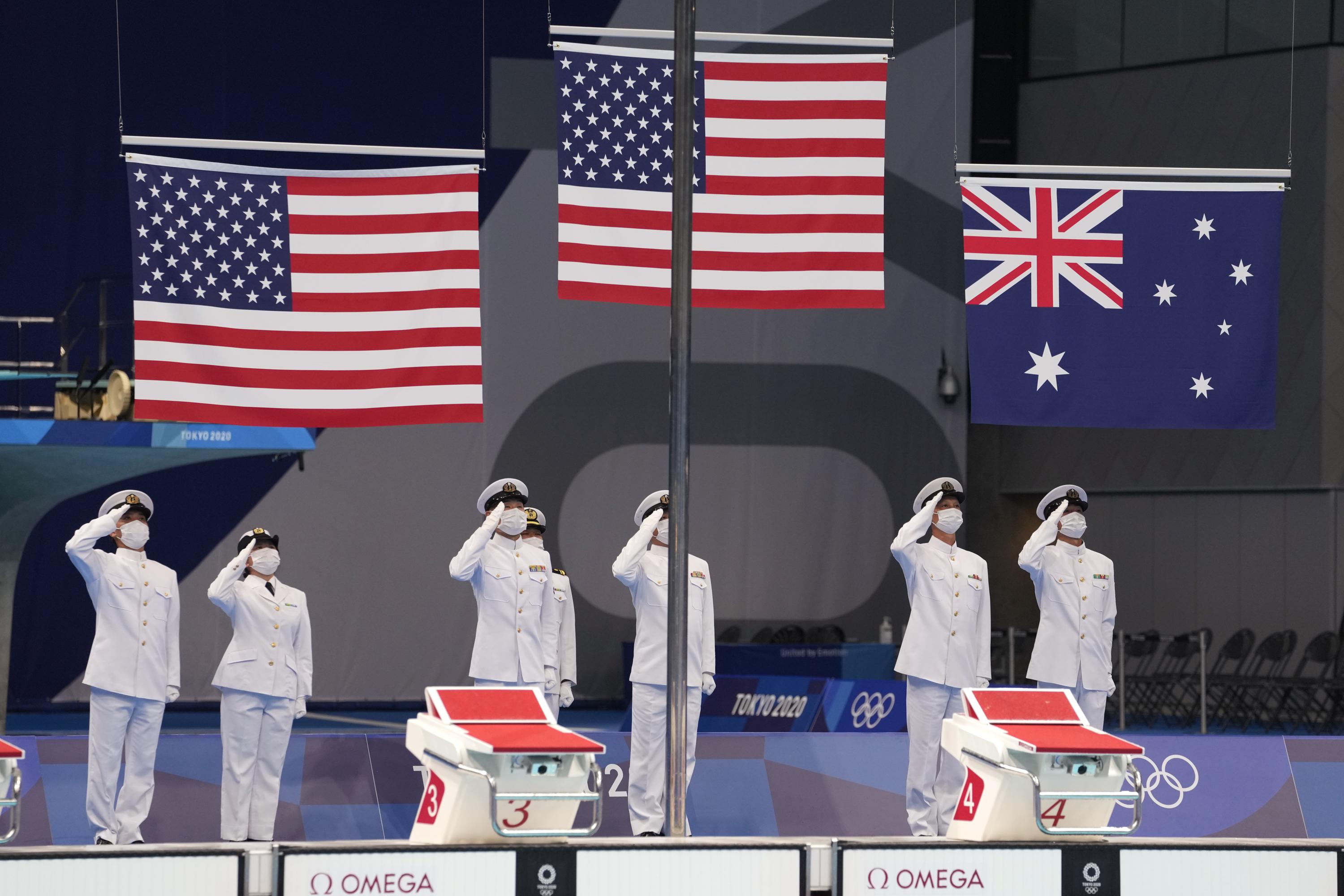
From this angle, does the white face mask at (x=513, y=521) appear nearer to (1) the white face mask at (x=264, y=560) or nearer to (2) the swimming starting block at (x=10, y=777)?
(1) the white face mask at (x=264, y=560)

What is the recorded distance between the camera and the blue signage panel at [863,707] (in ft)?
34.6

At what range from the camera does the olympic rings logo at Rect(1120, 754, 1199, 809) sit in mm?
7727

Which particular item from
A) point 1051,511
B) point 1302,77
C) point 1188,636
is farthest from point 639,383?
point 1051,511

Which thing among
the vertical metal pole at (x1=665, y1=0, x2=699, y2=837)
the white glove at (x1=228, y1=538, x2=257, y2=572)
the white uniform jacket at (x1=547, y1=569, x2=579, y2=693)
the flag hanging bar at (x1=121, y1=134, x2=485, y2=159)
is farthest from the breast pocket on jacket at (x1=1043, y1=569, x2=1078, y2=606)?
the white glove at (x1=228, y1=538, x2=257, y2=572)

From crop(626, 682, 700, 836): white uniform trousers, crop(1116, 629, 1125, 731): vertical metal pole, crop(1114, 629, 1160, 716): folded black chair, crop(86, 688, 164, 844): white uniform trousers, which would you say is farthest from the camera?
crop(1114, 629, 1160, 716): folded black chair

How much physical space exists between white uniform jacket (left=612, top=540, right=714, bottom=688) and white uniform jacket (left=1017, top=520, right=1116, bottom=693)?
158cm

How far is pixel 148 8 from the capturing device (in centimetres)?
1470

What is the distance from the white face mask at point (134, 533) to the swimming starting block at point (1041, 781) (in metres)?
4.12

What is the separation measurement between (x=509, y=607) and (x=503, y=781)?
337cm

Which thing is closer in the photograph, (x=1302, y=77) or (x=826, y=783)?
(x=826, y=783)

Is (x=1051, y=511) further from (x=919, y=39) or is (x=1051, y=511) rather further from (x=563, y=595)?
(x=919, y=39)

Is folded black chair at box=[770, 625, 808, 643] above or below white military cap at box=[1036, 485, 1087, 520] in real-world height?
below

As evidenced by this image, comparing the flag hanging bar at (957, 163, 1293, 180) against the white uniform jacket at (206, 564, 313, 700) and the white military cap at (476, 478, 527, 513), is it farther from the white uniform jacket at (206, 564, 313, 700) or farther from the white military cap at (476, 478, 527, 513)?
the white uniform jacket at (206, 564, 313, 700)

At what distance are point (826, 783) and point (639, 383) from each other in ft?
27.4
